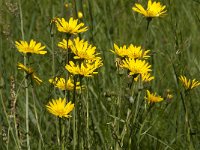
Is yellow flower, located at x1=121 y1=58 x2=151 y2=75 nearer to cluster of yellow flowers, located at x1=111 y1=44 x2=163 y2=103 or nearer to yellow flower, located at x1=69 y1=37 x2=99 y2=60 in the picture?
cluster of yellow flowers, located at x1=111 y1=44 x2=163 y2=103

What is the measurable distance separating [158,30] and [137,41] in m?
0.19

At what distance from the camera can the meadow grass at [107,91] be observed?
1.58m

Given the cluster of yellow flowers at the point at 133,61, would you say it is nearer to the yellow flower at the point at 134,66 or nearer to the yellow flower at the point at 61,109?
the yellow flower at the point at 134,66

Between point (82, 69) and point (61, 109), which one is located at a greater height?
point (82, 69)

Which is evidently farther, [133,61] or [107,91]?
[107,91]

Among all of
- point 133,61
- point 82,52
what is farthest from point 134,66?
point 82,52

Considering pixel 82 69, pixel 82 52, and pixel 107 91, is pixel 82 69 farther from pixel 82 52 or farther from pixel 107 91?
pixel 107 91

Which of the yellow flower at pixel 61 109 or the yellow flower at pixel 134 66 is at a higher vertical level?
the yellow flower at pixel 134 66

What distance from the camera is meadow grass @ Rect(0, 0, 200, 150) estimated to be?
1.58 meters

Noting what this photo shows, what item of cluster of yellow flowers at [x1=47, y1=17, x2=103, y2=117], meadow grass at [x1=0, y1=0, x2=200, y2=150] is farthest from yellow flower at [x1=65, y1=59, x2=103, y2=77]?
meadow grass at [x1=0, y1=0, x2=200, y2=150]

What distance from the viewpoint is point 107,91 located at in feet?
5.55

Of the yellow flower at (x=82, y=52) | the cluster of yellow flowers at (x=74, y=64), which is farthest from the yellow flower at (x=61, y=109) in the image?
the yellow flower at (x=82, y=52)

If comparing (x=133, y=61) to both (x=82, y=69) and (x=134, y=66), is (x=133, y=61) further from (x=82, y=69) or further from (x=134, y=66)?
(x=82, y=69)

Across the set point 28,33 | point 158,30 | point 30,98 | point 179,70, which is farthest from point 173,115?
point 28,33
